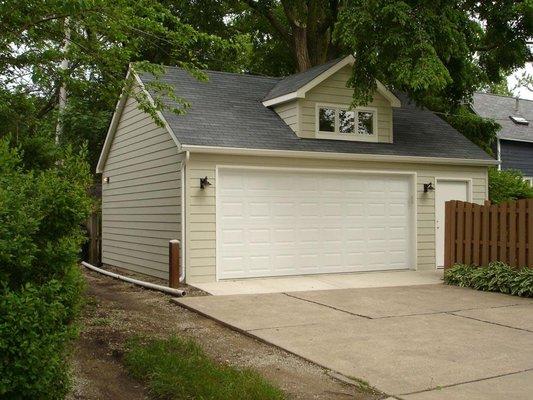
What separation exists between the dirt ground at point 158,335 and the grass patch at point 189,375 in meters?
0.13

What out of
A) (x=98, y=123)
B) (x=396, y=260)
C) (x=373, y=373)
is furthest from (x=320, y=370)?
(x=98, y=123)

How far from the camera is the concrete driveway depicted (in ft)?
A: 16.6

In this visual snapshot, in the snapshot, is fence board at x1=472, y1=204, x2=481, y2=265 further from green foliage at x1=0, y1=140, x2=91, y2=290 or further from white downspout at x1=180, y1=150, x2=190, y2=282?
green foliage at x1=0, y1=140, x2=91, y2=290

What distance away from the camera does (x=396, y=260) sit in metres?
13.1

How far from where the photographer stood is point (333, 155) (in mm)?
12031

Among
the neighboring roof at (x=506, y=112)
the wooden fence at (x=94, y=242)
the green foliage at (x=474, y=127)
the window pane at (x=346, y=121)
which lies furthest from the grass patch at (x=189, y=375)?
the neighboring roof at (x=506, y=112)

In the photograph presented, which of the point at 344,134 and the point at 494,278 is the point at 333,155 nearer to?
the point at 344,134

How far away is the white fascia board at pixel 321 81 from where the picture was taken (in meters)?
12.5

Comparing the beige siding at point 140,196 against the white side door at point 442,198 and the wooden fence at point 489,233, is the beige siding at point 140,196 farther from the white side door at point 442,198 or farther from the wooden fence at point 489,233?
the white side door at point 442,198

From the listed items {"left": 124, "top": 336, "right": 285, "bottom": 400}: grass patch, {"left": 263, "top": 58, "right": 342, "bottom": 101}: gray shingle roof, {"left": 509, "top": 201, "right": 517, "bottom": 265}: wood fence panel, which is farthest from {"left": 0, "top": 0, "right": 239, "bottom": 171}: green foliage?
{"left": 509, "top": 201, "right": 517, "bottom": 265}: wood fence panel

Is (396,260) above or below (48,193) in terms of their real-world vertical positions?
below

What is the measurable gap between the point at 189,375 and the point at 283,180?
284 inches

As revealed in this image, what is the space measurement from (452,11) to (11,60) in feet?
28.7

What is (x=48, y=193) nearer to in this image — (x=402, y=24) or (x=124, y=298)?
(x=124, y=298)
